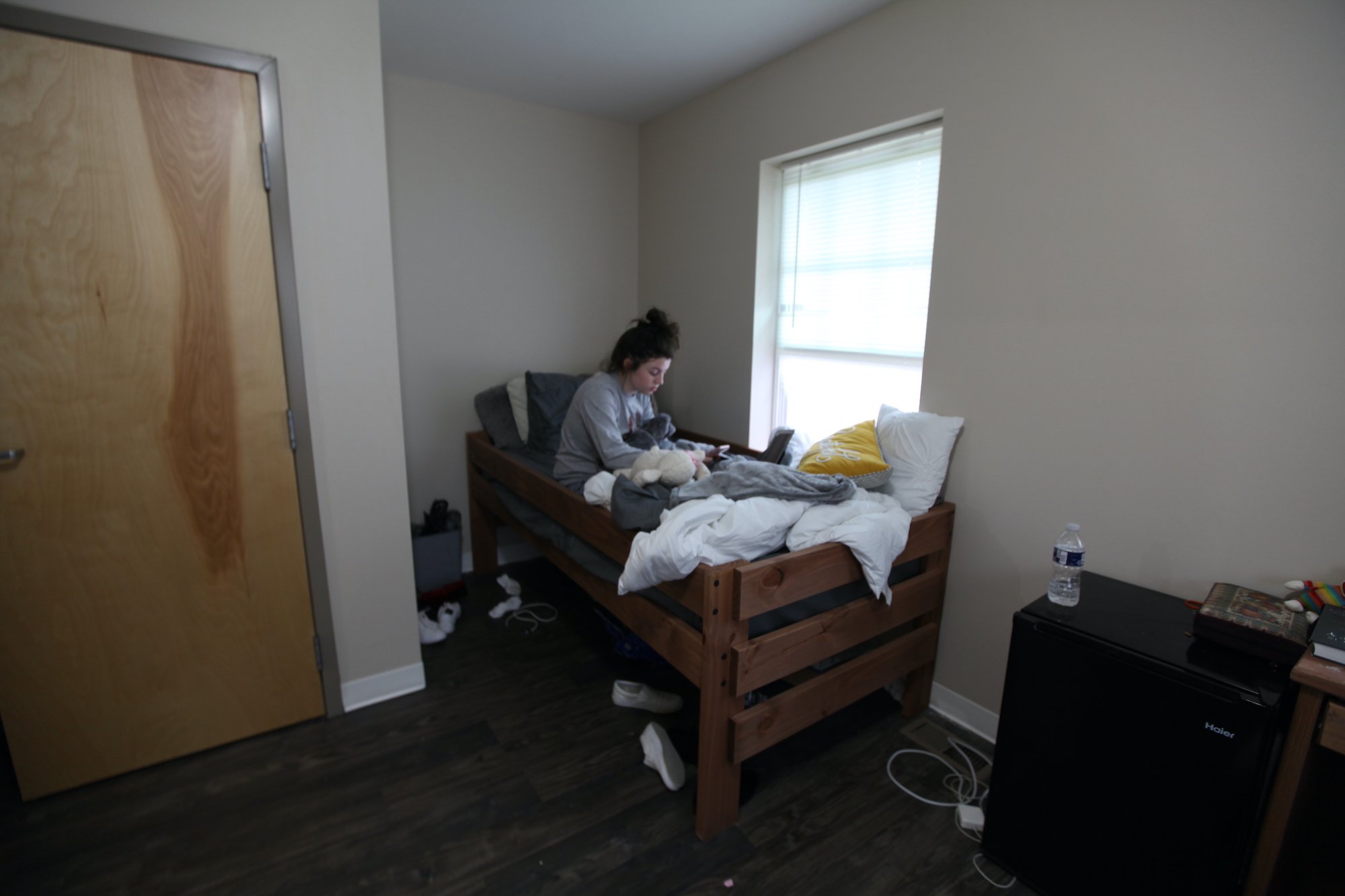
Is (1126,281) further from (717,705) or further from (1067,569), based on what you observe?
(717,705)

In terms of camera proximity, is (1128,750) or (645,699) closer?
(1128,750)

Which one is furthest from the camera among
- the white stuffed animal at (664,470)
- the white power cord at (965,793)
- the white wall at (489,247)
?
the white wall at (489,247)

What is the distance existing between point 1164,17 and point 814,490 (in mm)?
1476

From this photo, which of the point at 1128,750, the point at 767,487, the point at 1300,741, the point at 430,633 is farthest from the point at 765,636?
the point at 430,633

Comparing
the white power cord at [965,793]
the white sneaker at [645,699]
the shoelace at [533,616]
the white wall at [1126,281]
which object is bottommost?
the white power cord at [965,793]

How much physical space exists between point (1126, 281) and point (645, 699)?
1.96m

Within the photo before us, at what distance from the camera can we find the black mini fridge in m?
1.21

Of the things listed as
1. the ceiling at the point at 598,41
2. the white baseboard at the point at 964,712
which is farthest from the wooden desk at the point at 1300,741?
the ceiling at the point at 598,41

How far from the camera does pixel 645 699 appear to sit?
218cm

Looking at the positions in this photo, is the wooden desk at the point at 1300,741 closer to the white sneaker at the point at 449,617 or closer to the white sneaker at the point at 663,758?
the white sneaker at the point at 663,758

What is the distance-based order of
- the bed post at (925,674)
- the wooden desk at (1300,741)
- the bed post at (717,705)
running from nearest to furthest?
1. the wooden desk at (1300,741)
2. the bed post at (717,705)
3. the bed post at (925,674)

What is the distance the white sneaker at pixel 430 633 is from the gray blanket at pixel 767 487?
1.38 meters

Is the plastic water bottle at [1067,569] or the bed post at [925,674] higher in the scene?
the plastic water bottle at [1067,569]

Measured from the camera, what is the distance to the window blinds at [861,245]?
2238 millimetres
